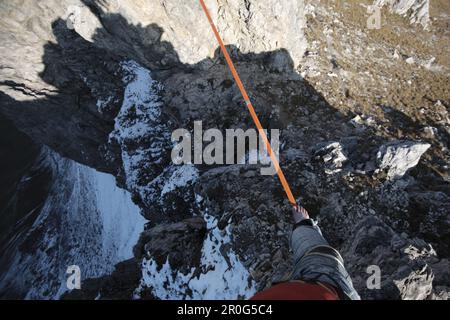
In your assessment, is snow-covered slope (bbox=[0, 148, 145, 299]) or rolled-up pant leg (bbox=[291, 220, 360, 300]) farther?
snow-covered slope (bbox=[0, 148, 145, 299])

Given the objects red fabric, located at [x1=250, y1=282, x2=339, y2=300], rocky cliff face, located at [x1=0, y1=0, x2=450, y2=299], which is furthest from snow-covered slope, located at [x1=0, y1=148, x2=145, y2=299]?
red fabric, located at [x1=250, y1=282, x2=339, y2=300]

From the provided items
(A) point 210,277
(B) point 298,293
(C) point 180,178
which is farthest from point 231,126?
(B) point 298,293

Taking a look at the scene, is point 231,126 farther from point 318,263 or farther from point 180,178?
point 318,263

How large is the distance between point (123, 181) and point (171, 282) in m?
12.0

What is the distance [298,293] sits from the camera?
337 cm

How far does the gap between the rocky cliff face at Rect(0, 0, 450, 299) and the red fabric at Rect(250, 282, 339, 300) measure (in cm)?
488

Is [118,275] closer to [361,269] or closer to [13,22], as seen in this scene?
[361,269]

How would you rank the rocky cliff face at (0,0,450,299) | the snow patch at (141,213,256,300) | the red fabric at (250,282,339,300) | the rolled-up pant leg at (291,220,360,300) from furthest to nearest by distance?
the rocky cliff face at (0,0,450,299), the snow patch at (141,213,256,300), the rolled-up pant leg at (291,220,360,300), the red fabric at (250,282,339,300)

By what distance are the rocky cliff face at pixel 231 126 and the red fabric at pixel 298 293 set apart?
4.88 metres

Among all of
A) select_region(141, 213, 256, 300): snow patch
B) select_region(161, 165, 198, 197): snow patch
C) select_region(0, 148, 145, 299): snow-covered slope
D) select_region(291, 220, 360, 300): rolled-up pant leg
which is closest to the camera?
select_region(291, 220, 360, 300): rolled-up pant leg

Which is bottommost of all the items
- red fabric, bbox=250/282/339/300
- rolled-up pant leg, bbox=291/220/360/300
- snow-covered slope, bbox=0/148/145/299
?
red fabric, bbox=250/282/339/300

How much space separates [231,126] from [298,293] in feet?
40.0

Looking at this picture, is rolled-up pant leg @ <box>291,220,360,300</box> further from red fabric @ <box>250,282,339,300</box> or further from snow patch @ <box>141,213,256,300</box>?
snow patch @ <box>141,213,256,300</box>

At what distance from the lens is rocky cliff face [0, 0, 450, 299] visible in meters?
10.3
